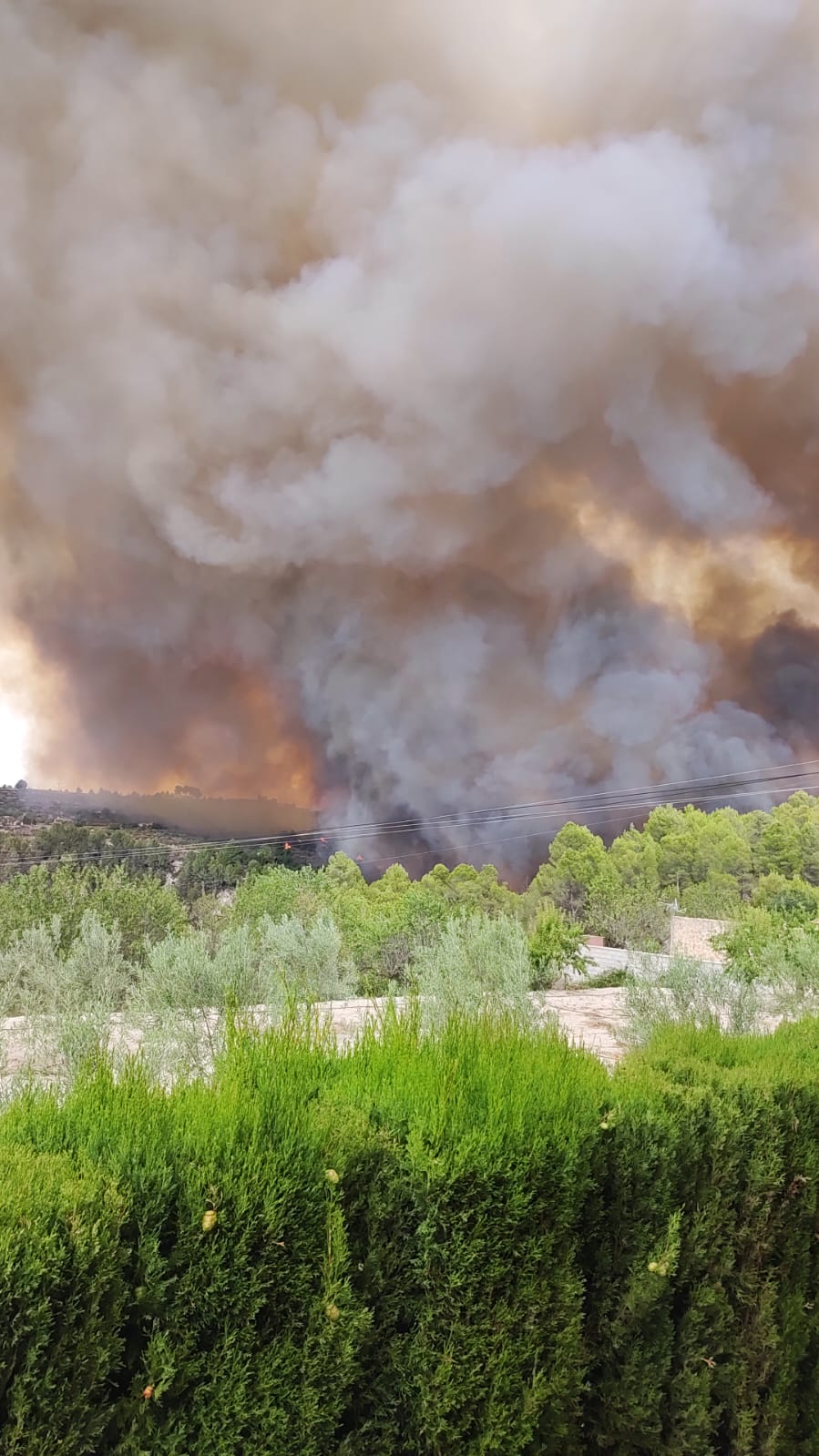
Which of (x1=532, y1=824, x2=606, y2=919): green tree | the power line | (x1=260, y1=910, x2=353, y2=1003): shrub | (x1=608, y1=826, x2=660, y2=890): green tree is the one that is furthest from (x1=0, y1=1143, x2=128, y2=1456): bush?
(x1=608, y1=826, x2=660, y2=890): green tree

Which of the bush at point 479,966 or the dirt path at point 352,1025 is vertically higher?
the bush at point 479,966

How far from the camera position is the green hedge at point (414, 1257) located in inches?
62.3

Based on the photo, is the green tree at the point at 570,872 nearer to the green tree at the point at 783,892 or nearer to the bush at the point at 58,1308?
the green tree at the point at 783,892

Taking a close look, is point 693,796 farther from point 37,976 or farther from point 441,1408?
point 441,1408

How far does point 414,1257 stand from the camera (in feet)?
6.56

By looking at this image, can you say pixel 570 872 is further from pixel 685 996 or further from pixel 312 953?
pixel 685 996

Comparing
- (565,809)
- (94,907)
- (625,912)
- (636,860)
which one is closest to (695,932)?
(625,912)

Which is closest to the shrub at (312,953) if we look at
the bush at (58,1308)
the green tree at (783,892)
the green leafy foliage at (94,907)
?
the green leafy foliage at (94,907)

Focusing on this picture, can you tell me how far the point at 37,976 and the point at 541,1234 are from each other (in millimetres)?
9635

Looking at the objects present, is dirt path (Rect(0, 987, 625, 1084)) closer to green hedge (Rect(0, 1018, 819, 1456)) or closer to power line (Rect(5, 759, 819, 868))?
green hedge (Rect(0, 1018, 819, 1456))

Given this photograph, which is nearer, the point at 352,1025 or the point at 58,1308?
the point at 58,1308

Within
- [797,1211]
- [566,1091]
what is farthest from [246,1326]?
[797,1211]

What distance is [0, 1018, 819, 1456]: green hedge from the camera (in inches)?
62.3

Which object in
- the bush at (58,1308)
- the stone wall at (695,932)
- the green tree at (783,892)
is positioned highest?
the green tree at (783,892)
